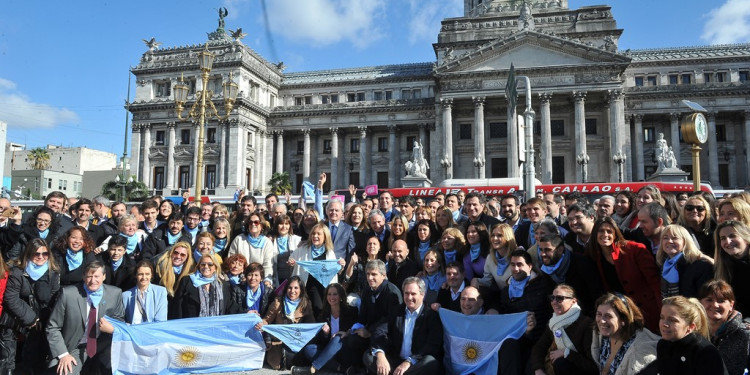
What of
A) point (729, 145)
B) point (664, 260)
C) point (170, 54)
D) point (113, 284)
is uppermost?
point (170, 54)

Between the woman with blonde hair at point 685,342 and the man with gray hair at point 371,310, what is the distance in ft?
12.7

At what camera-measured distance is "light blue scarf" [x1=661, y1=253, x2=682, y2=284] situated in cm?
650

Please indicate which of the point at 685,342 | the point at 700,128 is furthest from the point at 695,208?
the point at 700,128

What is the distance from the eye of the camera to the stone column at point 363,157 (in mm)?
54750

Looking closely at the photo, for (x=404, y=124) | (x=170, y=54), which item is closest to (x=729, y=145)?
(x=404, y=124)

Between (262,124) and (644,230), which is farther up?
(262,124)

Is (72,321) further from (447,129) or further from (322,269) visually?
(447,129)

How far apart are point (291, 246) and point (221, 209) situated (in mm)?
3111

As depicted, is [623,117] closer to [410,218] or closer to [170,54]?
[410,218]

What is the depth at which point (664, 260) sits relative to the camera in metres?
6.73

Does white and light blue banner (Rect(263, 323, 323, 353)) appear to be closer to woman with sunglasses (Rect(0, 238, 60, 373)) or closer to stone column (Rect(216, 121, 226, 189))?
woman with sunglasses (Rect(0, 238, 60, 373))

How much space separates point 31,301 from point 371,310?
5.00 metres

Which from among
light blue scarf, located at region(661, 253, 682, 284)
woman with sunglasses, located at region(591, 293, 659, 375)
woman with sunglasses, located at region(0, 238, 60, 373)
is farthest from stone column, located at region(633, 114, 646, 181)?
woman with sunglasses, located at region(0, 238, 60, 373)

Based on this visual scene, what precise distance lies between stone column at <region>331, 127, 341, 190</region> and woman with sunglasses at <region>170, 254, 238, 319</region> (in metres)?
46.0
